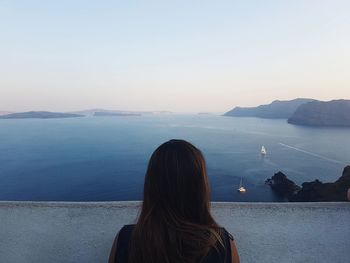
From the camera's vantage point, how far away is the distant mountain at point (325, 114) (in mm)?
69812

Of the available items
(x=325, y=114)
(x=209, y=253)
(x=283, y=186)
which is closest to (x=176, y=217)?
(x=209, y=253)

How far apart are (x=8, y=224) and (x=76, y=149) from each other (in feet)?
116

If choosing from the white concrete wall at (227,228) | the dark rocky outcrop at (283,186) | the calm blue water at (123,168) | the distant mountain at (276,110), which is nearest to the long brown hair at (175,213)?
the white concrete wall at (227,228)

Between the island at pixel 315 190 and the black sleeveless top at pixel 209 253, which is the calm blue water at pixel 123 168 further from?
the black sleeveless top at pixel 209 253

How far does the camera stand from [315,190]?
56.4 feet

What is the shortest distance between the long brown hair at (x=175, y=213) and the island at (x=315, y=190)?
623 inches

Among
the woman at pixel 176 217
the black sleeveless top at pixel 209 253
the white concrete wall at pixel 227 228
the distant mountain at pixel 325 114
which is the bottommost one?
the white concrete wall at pixel 227 228

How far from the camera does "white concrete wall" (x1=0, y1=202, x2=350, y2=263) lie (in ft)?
7.73

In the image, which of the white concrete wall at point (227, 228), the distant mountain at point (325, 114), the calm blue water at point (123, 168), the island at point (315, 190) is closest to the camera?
the white concrete wall at point (227, 228)

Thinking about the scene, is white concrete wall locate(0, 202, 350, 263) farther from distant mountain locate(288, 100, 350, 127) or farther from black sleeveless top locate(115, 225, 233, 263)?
distant mountain locate(288, 100, 350, 127)

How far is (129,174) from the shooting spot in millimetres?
24234

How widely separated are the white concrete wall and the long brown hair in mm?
1538

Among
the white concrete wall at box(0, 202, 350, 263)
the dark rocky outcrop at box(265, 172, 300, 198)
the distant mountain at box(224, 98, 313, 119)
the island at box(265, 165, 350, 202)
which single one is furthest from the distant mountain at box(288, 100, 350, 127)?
the white concrete wall at box(0, 202, 350, 263)

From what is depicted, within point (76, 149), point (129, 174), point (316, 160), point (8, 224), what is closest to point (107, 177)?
point (129, 174)
